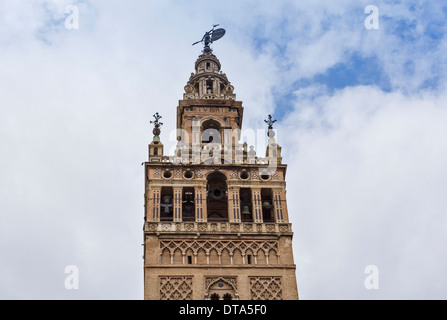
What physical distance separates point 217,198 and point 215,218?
1646 millimetres

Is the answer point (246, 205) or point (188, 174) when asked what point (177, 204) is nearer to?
point (188, 174)

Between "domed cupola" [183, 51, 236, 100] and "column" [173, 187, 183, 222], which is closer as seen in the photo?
"column" [173, 187, 183, 222]

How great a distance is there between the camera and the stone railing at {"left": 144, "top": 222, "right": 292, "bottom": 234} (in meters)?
41.4

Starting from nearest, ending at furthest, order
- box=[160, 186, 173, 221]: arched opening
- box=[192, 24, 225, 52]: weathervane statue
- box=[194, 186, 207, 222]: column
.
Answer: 1. box=[194, 186, 207, 222]: column
2. box=[160, 186, 173, 221]: arched opening
3. box=[192, 24, 225, 52]: weathervane statue

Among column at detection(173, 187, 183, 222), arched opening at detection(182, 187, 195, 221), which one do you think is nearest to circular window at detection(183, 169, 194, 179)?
arched opening at detection(182, 187, 195, 221)

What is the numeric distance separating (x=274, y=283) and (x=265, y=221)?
5505mm

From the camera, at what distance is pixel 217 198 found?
147 ft

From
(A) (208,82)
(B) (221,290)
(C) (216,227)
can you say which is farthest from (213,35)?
(B) (221,290)

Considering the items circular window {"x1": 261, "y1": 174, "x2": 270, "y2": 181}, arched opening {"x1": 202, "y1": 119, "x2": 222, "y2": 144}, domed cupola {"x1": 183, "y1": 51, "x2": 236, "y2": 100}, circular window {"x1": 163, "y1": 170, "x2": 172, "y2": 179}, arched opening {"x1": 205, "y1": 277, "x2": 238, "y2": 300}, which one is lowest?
arched opening {"x1": 205, "y1": 277, "x2": 238, "y2": 300}

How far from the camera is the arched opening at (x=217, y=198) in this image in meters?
45.0

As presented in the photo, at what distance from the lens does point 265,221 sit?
145 feet

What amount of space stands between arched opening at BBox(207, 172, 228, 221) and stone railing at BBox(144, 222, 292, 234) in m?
2.95

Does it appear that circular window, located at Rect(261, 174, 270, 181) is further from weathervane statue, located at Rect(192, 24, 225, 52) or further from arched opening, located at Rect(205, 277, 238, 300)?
weathervane statue, located at Rect(192, 24, 225, 52)
